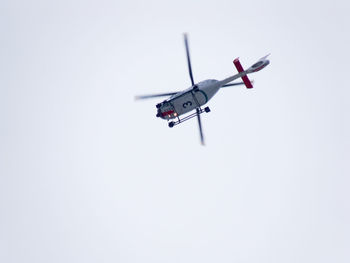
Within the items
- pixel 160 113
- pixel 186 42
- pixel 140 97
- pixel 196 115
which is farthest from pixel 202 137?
pixel 186 42

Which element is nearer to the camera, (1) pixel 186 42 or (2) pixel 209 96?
(1) pixel 186 42

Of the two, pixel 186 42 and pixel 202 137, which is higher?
pixel 186 42

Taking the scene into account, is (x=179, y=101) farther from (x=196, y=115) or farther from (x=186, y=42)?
(x=186, y=42)

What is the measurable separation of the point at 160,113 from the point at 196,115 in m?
3.13

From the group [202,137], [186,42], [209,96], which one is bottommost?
[202,137]

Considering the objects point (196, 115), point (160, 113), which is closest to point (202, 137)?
point (196, 115)

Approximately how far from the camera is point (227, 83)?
1214 inches

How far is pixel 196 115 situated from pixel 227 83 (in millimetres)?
3801

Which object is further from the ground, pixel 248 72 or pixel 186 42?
pixel 186 42

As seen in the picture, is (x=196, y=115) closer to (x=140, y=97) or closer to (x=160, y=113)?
(x=160, y=113)

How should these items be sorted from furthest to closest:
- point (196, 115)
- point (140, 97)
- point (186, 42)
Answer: point (196, 115) < point (140, 97) < point (186, 42)

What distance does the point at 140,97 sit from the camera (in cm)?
2830

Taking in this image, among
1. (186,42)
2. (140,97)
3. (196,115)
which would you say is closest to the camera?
(186,42)

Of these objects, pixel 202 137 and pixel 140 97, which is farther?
pixel 202 137
